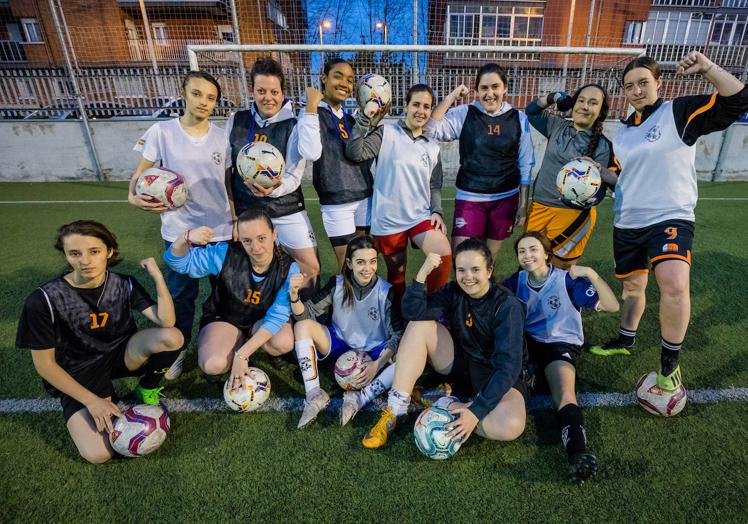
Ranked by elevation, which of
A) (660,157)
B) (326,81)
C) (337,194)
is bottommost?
(337,194)

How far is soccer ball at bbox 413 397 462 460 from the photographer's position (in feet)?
7.38

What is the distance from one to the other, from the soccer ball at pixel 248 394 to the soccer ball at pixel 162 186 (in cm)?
135

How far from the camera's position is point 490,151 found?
3541mm

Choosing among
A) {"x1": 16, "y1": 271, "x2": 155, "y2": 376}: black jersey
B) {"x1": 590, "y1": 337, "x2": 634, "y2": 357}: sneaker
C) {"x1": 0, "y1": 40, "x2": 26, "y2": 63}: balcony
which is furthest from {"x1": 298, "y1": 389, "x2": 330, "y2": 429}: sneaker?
{"x1": 0, "y1": 40, "x2": 26, "y2": 63}: balcony

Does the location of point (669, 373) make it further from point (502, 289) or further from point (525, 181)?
point (525, 181)

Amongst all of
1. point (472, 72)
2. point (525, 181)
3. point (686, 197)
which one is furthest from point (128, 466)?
point (472, 72)

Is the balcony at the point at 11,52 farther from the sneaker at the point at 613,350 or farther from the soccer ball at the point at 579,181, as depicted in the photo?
the sneaker at the point at 613,350

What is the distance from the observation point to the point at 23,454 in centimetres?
240

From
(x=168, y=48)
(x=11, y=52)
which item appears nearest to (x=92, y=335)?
(x=168, y=48)

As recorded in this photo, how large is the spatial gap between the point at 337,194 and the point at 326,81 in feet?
3.02

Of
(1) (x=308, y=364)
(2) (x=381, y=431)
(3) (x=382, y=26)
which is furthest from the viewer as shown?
(3) (x=382, y=26)

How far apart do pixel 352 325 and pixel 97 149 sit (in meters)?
10.6

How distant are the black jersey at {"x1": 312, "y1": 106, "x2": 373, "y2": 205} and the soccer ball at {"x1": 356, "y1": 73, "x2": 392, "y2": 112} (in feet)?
0.96

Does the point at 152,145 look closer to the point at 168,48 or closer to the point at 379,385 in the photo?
the point at 379,385
